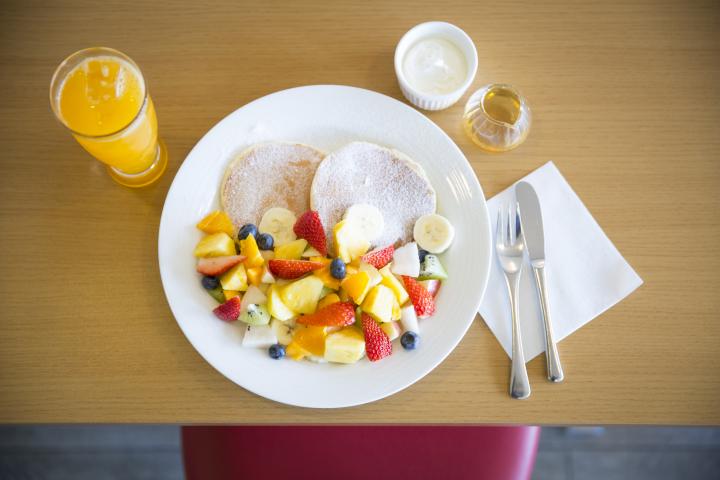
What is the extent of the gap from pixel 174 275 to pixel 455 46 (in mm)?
867

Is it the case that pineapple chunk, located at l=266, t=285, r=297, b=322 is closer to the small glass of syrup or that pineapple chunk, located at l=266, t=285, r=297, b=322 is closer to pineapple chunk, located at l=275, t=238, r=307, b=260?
pineapple chunk, located at l=275, t=238, r=307, b=260

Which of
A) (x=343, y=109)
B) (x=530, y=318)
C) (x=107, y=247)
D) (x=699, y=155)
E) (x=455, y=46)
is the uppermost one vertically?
(x=455, y=46)

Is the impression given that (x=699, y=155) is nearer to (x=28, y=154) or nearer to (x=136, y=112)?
(x=136, y=112)

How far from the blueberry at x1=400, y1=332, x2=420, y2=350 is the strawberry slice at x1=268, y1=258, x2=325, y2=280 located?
0.76ft

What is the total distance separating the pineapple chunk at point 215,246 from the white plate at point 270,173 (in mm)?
32

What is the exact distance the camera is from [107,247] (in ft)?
4.18

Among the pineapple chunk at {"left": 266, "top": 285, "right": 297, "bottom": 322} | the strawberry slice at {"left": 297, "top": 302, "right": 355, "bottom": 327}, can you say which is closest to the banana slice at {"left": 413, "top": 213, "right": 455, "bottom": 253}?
the strawberry slice at {"left": 297, "top": 302, "right": 355, "bottom": 327}

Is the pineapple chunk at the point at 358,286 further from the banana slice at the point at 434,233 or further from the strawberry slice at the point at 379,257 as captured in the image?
the banana slice at the point at 434,233

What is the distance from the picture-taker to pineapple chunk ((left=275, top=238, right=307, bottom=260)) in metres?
1.19

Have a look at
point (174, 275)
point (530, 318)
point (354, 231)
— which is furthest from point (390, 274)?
point (174, 275)

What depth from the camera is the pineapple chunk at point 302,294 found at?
3.74 ft

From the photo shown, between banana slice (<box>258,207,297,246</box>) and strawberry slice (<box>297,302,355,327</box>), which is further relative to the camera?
banana slice (<box>258,207,297,246</box>)

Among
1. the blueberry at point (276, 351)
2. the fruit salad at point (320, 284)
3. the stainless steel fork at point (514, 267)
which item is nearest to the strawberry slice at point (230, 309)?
the fruit salad at point (320, 284)

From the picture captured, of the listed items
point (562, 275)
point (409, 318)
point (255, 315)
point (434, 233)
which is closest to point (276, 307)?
point (255, 315)
